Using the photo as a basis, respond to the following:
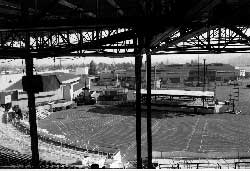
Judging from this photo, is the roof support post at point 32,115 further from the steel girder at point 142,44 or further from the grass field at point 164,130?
the grass field at point 164,130

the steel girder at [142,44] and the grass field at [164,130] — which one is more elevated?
the steel girder at [142,44]

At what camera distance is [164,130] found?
31.0 meters

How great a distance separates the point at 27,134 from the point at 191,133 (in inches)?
677

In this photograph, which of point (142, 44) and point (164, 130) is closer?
point (142, 44)

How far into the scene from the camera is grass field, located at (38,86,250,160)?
24442 millimetres

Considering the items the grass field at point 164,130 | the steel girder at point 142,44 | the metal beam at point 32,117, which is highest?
the steel girder at point 142,44

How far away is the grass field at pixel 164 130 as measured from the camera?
80.2ft

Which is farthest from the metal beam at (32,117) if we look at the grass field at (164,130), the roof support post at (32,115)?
the grass field at (164,130)

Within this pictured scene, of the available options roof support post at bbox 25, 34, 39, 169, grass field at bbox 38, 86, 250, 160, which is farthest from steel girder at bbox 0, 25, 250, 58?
grass field at bbox 38, 86, 250, 160

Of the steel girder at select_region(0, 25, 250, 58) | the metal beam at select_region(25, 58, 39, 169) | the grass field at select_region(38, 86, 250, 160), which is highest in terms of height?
the steel girder at select_region(0, 25, 250, 58)

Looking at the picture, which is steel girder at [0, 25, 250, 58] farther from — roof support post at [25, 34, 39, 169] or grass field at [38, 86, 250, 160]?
grass field at [38, 86, 250, 160]

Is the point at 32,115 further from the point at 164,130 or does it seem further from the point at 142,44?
the point at 164,130

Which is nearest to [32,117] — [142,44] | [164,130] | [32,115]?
[32,115]

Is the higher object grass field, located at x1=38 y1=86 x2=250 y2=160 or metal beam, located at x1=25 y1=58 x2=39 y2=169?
metal beam, located at x1=25 y1=58 x2=39 y2=169
